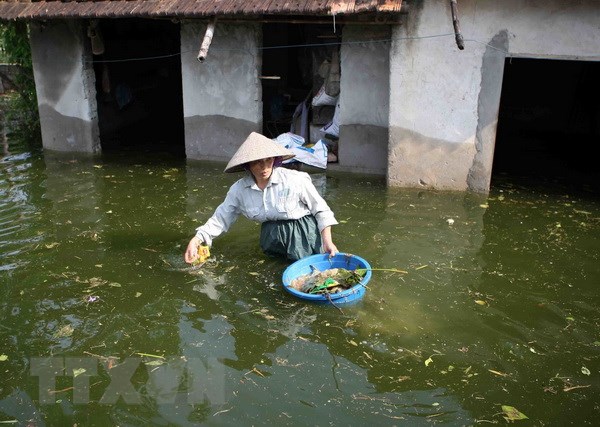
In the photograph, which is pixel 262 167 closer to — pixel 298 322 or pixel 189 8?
pixel 298 322

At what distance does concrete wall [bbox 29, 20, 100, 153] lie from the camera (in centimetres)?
1040

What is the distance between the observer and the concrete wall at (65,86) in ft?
34.1

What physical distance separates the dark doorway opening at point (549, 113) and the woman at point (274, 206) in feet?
19.3

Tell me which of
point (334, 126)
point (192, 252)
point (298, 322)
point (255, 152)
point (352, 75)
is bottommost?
point (298, 322)

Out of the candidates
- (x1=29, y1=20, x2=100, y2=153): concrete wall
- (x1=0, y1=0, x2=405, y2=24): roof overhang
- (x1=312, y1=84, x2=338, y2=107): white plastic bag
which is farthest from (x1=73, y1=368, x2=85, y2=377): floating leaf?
(x1=29, y1=20, x2=100, y2=153): concrete wall

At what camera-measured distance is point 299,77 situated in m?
13.9

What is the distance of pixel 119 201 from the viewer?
839cm

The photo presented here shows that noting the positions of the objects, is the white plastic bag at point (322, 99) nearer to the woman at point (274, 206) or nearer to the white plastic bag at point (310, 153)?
the white plastic bag at point (310, 153)

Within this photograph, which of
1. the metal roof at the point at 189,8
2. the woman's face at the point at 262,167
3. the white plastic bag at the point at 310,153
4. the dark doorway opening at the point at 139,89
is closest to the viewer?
the woman's face at the point at 262,167

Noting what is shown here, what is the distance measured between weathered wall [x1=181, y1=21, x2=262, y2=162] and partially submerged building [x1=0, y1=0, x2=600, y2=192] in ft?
0.06

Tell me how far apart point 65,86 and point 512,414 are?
376 inches

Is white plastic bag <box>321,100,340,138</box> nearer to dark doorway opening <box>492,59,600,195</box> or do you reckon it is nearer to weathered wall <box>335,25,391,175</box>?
weathered wall <box>335,25,391,175</box>

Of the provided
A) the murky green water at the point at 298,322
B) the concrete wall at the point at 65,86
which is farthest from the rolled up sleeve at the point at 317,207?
the concrete wall at the point at 65,86
